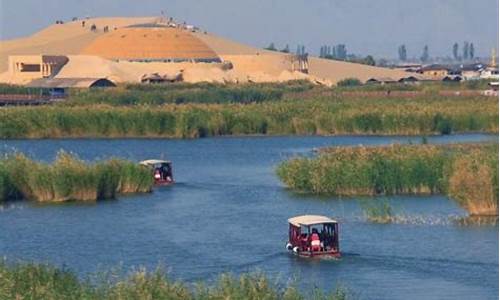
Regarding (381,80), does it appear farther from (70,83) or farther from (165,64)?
(70,83)

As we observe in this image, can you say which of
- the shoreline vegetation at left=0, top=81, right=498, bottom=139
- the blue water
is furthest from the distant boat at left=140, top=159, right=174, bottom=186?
the shoreline vegetation at left=0, top=81, right=498, bottom=139

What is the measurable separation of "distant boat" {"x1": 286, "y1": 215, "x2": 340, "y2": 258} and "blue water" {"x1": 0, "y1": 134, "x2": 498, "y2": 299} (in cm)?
28

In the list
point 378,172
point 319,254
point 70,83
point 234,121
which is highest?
point 70,83

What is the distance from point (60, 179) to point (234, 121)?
1070 inches

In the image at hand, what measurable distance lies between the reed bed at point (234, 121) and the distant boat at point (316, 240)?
30107 millimetres

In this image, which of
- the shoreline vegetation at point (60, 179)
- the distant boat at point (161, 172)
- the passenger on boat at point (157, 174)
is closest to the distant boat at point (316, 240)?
the shoreline vegetation at point (60, 179)

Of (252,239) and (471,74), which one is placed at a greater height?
(471,74)

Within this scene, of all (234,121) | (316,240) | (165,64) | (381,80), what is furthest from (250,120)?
(381,80)

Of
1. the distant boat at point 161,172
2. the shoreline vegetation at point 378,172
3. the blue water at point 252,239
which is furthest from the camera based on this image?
the distant boat at point 161,172

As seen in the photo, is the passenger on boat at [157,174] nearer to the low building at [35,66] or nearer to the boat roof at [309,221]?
the boat roof at [309,221]

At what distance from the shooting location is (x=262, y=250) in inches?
1065

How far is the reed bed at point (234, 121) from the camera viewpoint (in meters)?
57.5

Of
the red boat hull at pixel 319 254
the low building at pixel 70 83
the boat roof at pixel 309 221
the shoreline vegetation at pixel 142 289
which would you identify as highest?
the low building at pixel 70 83

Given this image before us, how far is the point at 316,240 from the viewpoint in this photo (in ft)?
87.1
